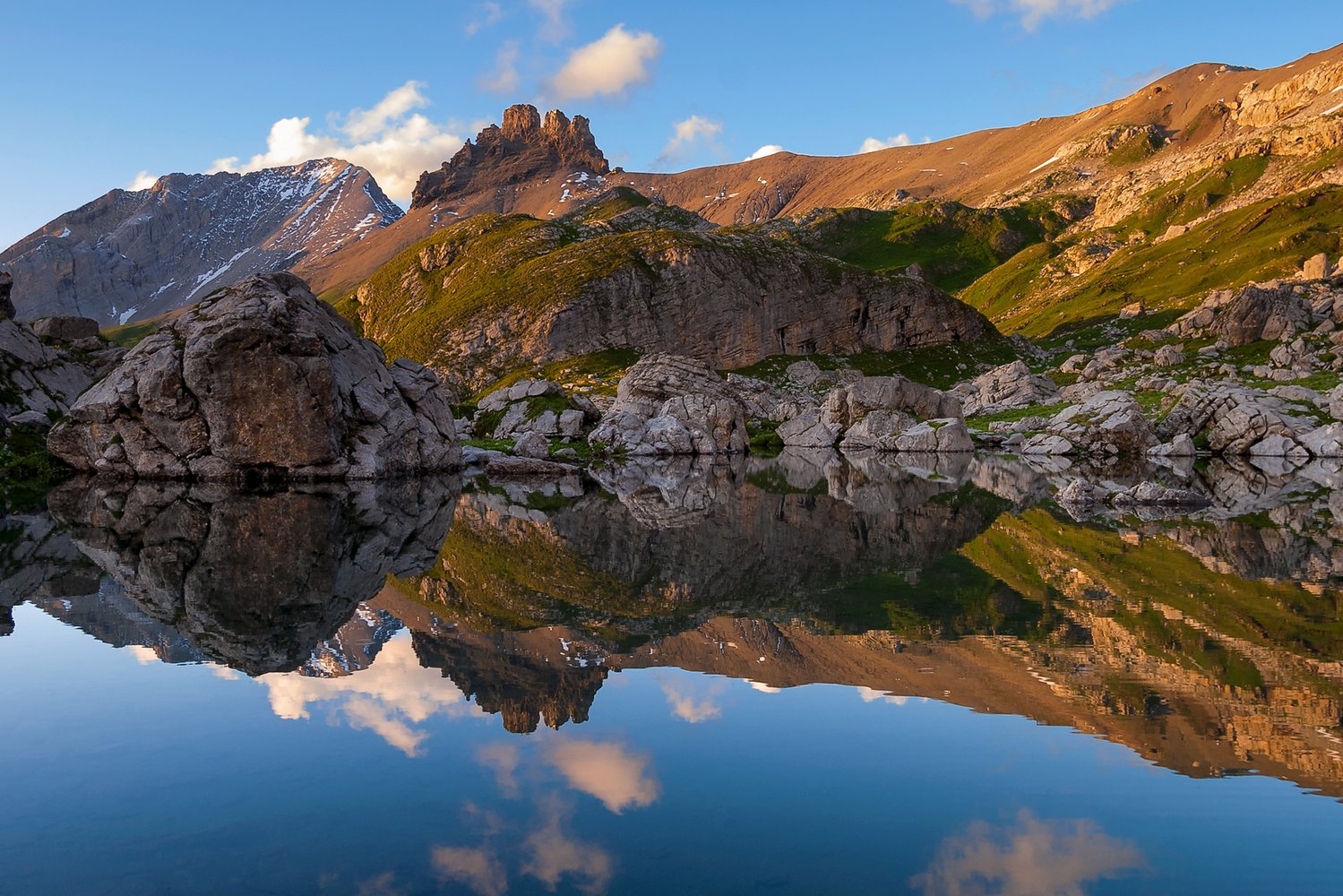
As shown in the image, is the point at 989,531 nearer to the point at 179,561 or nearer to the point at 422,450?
the point at 179,561

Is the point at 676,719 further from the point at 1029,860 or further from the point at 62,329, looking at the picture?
the point at 62,329

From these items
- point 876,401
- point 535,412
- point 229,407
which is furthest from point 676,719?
point 876,401

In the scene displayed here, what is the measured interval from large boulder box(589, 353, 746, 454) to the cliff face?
49.3 m

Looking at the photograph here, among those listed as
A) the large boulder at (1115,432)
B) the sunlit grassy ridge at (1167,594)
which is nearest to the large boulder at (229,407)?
the sunlit grassy ridge at (1167,594)

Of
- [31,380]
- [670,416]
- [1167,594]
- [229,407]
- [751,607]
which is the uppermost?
[31,380]

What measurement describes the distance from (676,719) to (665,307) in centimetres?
15431

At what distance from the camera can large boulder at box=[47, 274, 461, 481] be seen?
57.7 metres

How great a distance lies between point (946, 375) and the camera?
537 feet

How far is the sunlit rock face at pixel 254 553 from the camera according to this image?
61.3 feet

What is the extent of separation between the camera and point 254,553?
27.8m

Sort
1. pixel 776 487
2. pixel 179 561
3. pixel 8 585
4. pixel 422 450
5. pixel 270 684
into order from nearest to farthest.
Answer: pixel 270 684, pixel 8 585, pixel 179 561, pixel 776 487, pixel 422 450

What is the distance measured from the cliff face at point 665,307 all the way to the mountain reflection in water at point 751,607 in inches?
Answer: 4813

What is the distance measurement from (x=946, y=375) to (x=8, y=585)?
157 m

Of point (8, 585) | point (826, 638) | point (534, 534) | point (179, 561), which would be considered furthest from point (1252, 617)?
point (8, 585)
